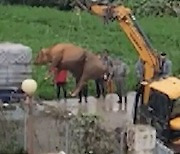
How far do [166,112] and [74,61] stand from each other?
259cm

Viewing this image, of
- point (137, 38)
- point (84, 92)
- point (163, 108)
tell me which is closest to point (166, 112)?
point (163, 108)

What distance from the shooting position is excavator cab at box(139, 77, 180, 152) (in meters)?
12.7

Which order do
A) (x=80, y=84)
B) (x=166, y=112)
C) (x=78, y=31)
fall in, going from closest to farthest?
(x=166, y=112) < (x=80, y=84) < (x=78, y=31)

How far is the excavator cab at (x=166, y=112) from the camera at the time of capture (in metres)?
12.7

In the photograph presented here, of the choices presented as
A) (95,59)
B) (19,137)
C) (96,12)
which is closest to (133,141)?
(19,137)

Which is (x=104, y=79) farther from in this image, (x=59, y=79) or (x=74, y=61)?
(x=74, y=61)

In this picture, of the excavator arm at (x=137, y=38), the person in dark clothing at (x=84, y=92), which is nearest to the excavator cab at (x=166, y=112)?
the excavator arm at (x=137, y=38)

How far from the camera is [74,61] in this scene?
1473cm

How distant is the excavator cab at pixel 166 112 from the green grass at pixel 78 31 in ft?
19.6

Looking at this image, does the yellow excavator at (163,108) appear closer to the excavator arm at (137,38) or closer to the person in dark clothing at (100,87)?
the excavator arm at (137,38)

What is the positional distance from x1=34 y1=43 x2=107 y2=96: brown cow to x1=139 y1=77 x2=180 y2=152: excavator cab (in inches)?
81.0

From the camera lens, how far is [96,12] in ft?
51.9

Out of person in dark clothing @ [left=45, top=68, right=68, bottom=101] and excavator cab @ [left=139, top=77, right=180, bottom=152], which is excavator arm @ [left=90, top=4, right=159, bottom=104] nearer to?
person in dark clothing @ [left=45, top=68, right=68, bottom=101]

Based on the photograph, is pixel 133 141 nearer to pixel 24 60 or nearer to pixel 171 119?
pixel 171 119
